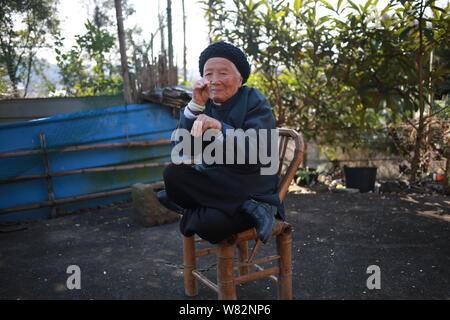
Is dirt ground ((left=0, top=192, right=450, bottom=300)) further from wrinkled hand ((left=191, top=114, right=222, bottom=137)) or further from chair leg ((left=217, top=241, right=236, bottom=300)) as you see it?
wrinkled hand ((left=191, top=114, right=222, bottom=137))

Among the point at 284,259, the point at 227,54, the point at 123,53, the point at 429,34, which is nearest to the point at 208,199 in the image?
the point at 284,259

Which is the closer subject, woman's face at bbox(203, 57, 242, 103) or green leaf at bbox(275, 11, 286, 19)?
woman's face at bbox(203, 57, 242, 103)

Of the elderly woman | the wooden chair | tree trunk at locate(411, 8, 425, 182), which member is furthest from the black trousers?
tree trunk at locate(411, 8, 425, 182)

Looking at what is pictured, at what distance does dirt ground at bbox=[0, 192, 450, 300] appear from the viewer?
8.11 ft

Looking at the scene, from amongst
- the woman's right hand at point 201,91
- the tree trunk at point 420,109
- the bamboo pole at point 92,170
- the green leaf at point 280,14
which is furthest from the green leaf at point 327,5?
the woman's right hand at point 201,91

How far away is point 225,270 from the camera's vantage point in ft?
6.06

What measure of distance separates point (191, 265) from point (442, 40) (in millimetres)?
4552

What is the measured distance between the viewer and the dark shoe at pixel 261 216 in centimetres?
165

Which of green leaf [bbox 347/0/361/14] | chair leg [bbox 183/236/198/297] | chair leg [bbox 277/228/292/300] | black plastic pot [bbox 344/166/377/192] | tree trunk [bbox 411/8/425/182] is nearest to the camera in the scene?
chair leg [bbox 277/228/292/300]

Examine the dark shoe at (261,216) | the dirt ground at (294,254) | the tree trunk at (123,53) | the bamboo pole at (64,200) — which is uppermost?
the tree trunk at (123,53)

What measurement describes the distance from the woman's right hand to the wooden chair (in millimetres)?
617

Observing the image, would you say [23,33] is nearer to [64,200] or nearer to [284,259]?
[64,200]

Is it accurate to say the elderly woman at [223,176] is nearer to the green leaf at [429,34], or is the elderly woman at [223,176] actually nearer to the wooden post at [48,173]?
the wooden post at [48,173]
